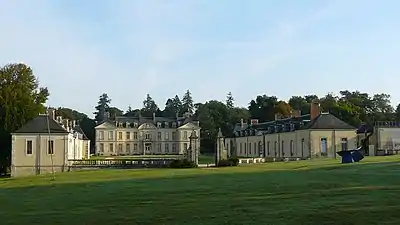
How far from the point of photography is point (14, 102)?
5106 cm

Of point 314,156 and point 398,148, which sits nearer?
point 314,156

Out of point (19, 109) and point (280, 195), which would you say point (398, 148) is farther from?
point (280, 195)

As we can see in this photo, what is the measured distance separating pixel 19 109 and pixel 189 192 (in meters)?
37.5

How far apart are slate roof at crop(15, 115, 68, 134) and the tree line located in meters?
2.14

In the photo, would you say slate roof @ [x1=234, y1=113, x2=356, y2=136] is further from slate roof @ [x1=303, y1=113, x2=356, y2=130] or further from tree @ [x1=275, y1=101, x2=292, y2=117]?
tree @ [x1=275, y1=101, x2=292, y2=117]

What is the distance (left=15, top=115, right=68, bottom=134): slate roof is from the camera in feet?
162

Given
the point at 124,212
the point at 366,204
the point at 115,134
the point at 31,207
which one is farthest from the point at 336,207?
the point at 115,134

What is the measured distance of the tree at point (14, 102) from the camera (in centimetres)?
5107

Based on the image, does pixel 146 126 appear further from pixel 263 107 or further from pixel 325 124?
pixel 325 124

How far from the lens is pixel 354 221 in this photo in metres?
10.7

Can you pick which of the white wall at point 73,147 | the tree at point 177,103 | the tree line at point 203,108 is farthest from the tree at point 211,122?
the white wall at point 73,147

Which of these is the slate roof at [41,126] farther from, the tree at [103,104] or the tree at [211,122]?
the tree at [103,104]

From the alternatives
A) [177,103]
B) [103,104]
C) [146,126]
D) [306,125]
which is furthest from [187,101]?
[306,125]

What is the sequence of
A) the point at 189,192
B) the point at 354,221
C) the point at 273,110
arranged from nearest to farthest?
the point at 354,221 → the point at 189,192 → the point at 273,110
